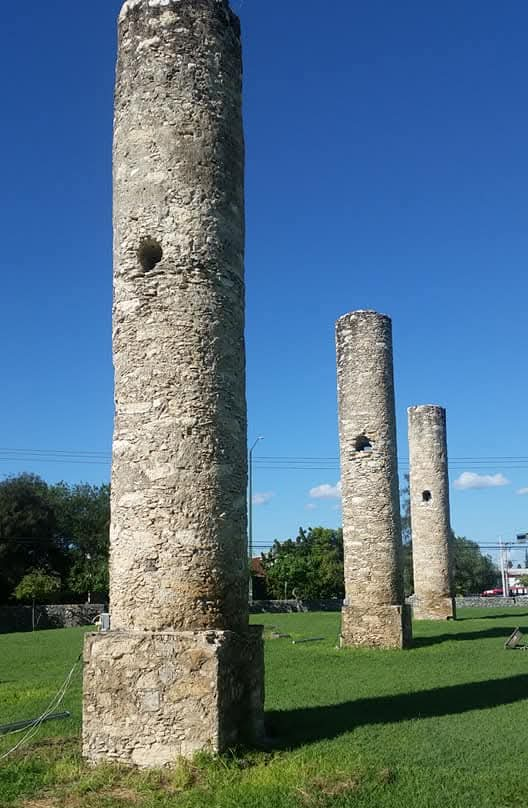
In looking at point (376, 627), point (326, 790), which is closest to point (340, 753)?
point (326, 790)

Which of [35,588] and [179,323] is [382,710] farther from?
[35,588]

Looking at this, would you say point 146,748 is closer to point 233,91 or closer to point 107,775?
point 107,775

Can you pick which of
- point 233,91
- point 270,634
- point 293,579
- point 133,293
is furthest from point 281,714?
point 293,579

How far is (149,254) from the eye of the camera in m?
7.68

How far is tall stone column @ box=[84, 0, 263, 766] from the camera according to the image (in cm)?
650

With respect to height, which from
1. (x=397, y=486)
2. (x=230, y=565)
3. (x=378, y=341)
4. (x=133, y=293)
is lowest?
(x=230, y=565)

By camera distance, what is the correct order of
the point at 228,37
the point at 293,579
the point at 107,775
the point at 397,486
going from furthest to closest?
the point at 293,579 → the point at 397,486 → the point at 228,37 → the point at 107,775

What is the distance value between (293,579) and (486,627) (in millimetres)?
22570

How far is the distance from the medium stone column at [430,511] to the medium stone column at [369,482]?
9725 mm

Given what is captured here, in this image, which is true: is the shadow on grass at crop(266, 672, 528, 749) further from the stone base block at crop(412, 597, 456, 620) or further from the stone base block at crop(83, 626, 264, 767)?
the stone base block at crop(412, 597, 456, 620)

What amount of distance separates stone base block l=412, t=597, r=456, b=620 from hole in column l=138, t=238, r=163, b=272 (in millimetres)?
20351

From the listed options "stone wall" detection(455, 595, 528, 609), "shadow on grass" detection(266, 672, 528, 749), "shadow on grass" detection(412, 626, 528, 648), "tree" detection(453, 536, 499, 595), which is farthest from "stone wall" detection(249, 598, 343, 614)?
"shadow on grass" detection(266, 672, 528, 749)

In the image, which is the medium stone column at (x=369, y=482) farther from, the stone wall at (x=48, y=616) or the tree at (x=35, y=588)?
the tree at (x=35, y=588)

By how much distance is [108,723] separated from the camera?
6531 millimetres
